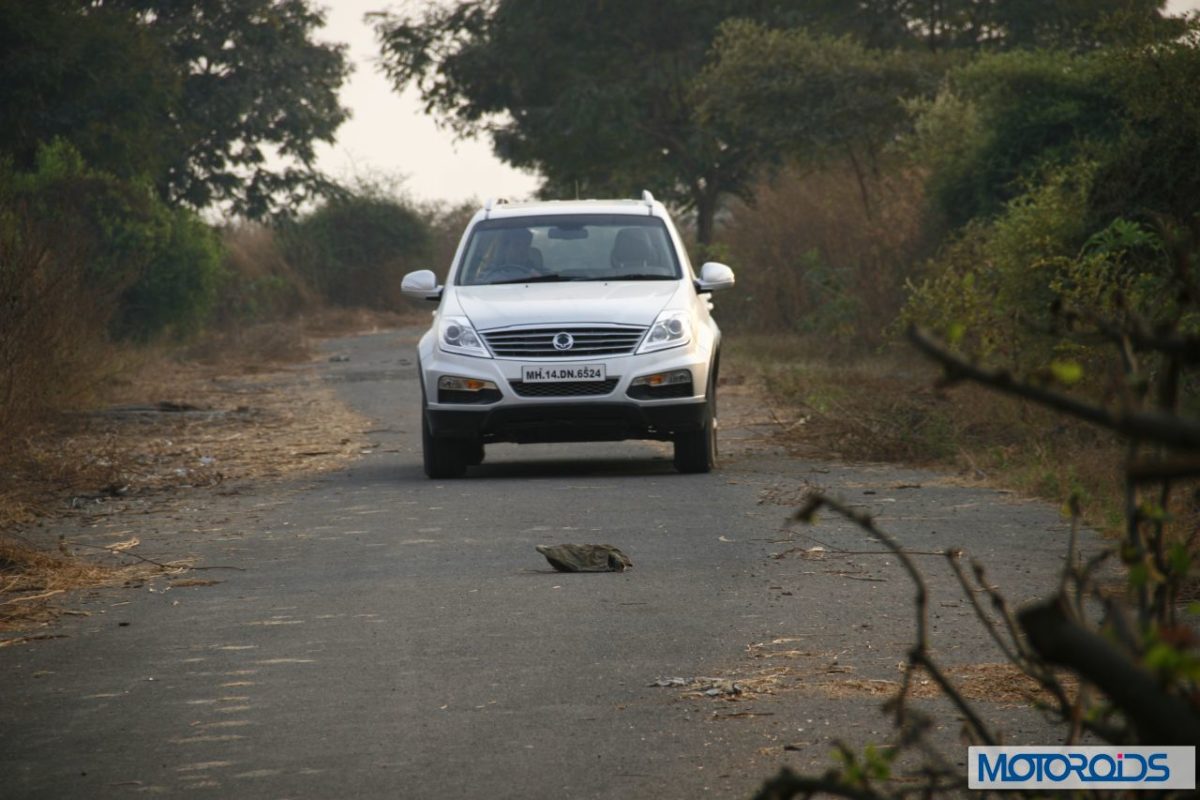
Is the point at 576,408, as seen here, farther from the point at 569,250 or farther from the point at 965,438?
the point at 965,438

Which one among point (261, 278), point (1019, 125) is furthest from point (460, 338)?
point (261, 278)

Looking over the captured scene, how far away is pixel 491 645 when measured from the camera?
723 cm

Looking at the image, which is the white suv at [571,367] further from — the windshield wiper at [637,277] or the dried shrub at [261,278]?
the dried shrub at [261,278]

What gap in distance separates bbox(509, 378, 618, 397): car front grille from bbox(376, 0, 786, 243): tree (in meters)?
30.7

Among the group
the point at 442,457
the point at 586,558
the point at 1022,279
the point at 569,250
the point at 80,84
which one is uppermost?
the point at 80,84

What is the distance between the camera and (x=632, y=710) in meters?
6.02

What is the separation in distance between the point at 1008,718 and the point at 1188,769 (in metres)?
3.43

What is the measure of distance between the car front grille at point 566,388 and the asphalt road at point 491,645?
0.70 m

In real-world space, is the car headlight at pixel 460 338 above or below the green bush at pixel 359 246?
above

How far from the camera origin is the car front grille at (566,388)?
1291 cm

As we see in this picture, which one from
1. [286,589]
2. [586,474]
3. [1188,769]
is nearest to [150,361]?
[586,474]

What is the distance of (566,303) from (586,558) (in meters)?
4.32

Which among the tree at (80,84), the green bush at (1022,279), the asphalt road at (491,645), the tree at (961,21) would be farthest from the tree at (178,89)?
the asphalt road at (491,645)

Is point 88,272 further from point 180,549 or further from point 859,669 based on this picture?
point 859,669
